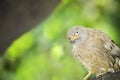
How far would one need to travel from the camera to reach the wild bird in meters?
0.73

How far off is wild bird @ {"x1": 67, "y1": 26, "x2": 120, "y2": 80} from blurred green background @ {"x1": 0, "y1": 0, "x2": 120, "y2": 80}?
622 mm

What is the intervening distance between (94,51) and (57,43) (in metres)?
0.73

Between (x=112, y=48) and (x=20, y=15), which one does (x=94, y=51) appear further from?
(x=20, y=15)

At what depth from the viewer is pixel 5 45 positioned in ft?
5.12

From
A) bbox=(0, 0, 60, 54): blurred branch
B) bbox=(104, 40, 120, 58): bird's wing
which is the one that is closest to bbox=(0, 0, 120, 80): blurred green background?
bbox=(0, 0, 60, 54): blurred branch

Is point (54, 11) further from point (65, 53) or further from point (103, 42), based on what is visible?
point (103, 42)

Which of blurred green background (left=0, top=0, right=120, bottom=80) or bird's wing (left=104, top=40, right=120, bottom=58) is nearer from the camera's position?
bird's wing (left=104, top=40, right=120, bottom=58)

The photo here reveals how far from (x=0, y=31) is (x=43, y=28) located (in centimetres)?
19

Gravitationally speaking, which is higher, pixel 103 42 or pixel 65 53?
pixel 65 53

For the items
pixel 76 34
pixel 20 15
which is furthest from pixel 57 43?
pixel 76 34

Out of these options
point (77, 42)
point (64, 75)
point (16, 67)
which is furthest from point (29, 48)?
point (77, 42)

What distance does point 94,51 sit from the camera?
2.42 ft

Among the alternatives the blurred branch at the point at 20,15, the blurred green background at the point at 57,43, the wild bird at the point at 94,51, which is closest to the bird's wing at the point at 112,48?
the wild bird at the point at 94,51

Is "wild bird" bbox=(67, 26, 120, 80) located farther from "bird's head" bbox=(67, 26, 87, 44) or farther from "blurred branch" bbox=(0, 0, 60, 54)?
"blurred branch" bbox=(0, 0, 60, 54)
